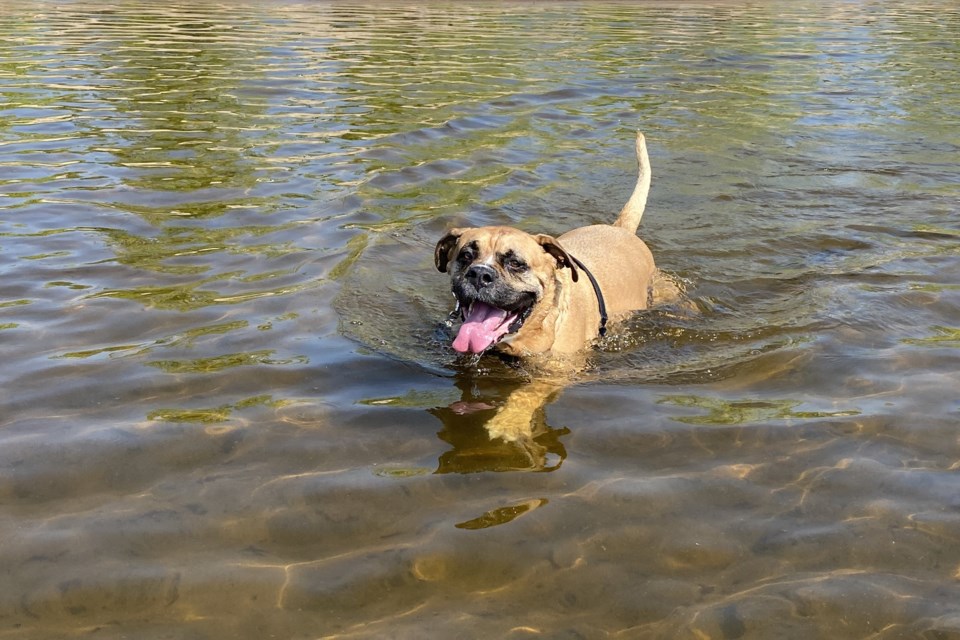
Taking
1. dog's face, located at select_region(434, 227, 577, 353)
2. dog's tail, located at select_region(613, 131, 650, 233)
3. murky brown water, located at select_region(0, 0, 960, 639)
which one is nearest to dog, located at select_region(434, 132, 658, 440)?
dog's face, located at select_region(434, 227, 577, 353)

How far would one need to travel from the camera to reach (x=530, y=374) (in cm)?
619

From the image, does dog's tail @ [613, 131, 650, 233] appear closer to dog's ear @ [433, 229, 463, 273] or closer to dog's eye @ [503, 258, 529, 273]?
dog's ear @ [433, 229, 463, 273]

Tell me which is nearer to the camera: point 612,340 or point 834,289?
point 612,340

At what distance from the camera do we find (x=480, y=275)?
5953 mm

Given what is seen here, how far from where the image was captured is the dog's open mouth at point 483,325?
6094 mm

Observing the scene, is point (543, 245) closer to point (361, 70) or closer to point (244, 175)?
point (244, 175)

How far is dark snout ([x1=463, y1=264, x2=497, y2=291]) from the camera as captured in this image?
5.95 metres

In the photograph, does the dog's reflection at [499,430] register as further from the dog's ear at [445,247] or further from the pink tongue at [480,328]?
the dog's ear at [445,247]

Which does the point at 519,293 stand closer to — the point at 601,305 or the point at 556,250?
the point at 556,250

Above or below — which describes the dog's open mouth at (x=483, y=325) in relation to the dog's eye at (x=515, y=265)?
below

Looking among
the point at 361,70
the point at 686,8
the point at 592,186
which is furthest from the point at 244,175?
the point at 686,8

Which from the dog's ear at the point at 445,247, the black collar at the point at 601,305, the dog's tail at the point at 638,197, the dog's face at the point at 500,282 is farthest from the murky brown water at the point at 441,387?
the dog's tail at the point at 638,197

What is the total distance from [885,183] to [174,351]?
25.6ft

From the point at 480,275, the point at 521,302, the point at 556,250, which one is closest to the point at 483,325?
the point at 521,302
